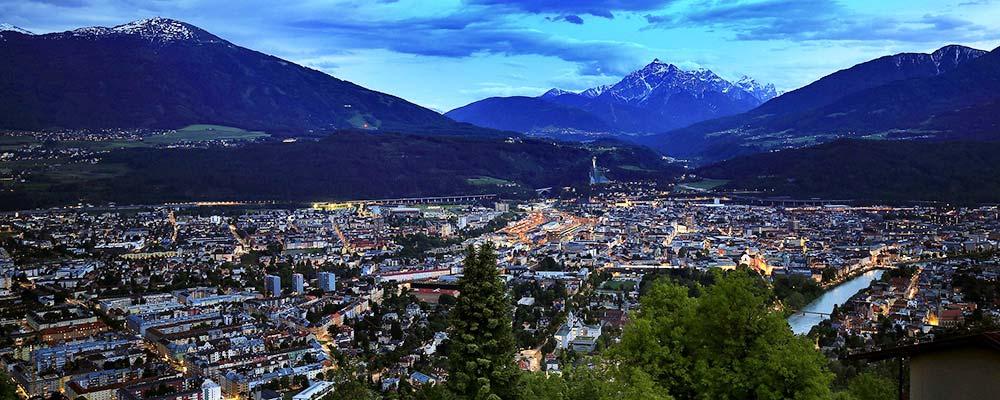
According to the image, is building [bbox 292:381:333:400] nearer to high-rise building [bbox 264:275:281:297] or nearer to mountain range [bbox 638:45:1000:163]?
high-rise building [bbox 264:275:281:297]

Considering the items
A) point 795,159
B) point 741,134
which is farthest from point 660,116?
point 795,159

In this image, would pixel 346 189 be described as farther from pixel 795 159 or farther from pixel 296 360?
pixel 296 360

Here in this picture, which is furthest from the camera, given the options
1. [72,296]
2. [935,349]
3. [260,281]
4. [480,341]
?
[260,281]

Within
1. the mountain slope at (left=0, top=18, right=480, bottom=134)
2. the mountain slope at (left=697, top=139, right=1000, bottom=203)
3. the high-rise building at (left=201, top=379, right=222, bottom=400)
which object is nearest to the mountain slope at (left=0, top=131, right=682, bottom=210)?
the mountain slope at (left=697, top=139, right=1000, bottom=203)

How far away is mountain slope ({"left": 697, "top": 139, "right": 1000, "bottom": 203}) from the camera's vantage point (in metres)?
41.1

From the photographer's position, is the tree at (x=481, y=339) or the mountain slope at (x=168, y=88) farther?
the mountain slope at (x=168, y=88)

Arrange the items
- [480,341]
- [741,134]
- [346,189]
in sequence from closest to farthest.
Answer: 1. [480,341]
2. [346,189]
3. [741,134]

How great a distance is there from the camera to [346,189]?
178 feet

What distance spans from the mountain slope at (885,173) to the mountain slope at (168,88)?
143ft

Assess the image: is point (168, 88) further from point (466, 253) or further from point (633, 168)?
point (466, 253)

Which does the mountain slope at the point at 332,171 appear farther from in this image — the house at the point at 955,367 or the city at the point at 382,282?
the house at the point at 955,367

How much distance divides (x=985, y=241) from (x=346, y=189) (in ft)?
122

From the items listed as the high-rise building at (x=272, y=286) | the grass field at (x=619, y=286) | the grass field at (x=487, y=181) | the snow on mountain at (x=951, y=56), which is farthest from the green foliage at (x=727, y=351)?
the snow on mountain at (x=951, y=56)

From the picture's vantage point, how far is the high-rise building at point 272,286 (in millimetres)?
22663
